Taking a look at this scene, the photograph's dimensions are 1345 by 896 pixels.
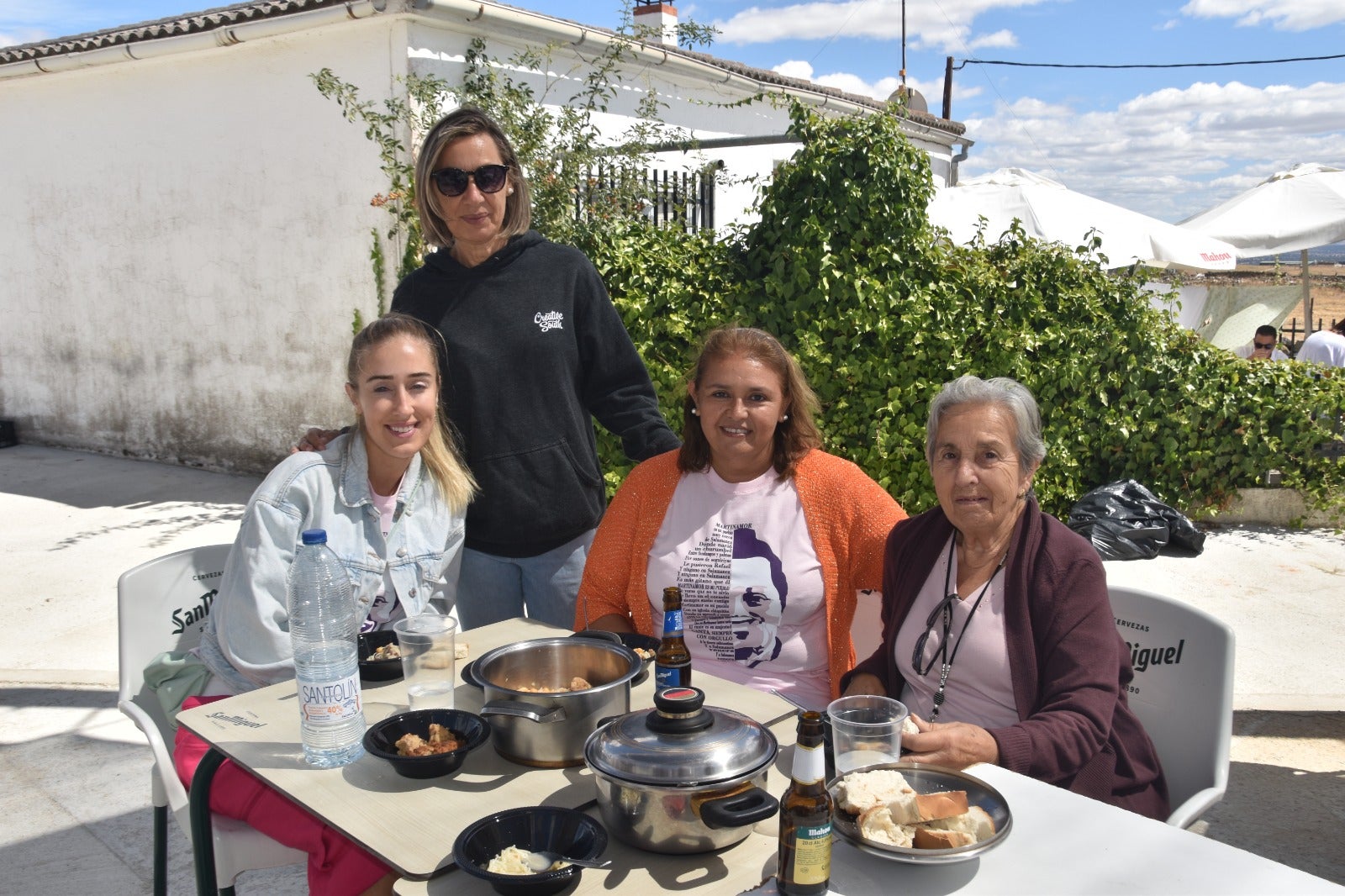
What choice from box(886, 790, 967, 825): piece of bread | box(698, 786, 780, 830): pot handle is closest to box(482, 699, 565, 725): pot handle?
box(698, 786, 780, 830): pot handle

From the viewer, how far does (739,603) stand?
2.63 meters

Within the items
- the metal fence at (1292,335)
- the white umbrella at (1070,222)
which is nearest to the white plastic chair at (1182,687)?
the metal fence at (1292,335)

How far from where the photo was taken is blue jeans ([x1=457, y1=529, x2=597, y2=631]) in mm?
3059

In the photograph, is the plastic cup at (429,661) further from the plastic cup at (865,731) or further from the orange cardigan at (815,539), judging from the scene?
the plastic cup at (865,731)

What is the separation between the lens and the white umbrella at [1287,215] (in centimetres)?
1048

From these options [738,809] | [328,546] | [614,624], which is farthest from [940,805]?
[328,546]

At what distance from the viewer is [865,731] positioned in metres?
1.78

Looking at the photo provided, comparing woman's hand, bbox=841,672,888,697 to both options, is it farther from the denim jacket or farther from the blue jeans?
the denim jacket

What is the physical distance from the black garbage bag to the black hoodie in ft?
13.7

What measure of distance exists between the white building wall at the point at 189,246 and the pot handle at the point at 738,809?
22.9 ft

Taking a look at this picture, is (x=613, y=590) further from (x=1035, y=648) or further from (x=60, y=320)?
(x=60, y=320)

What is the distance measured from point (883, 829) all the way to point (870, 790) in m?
0.08

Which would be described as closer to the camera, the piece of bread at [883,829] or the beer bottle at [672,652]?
the piece of bread at [883,829]

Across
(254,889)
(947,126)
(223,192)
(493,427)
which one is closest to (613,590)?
(493,427)
